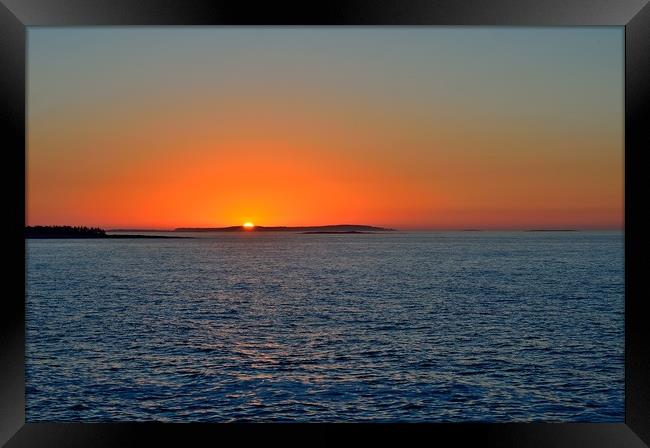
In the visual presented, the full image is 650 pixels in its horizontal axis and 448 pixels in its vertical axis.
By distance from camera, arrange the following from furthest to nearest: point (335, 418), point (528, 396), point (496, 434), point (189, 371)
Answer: point (189, 371), point (528, 396), point (335, 418), point (496, 434)

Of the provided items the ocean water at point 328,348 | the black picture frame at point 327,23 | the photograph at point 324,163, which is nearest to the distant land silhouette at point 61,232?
the photograph at point 324,163

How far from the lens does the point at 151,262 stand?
175 ft

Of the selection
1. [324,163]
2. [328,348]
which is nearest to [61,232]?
[324,163]

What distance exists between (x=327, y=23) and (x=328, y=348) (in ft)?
49.4

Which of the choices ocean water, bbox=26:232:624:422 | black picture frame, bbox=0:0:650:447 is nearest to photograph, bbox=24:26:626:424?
ocean water, bbox=26:232:624:422

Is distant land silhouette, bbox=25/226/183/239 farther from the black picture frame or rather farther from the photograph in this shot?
the black picture frame

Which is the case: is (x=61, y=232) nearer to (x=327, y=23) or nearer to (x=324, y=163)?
(x=324, y=163)

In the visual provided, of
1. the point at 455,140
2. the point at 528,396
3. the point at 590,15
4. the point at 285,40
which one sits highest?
the point at 285,40

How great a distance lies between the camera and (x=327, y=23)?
3166 mm

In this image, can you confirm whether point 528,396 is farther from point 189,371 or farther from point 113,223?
point 113,223

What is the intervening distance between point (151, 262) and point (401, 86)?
33552mm

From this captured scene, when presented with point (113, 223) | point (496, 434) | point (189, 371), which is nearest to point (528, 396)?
point (189, 371)

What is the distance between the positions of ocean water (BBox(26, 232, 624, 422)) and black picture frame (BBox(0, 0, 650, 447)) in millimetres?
7554

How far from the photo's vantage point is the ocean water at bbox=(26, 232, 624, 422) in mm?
11719
